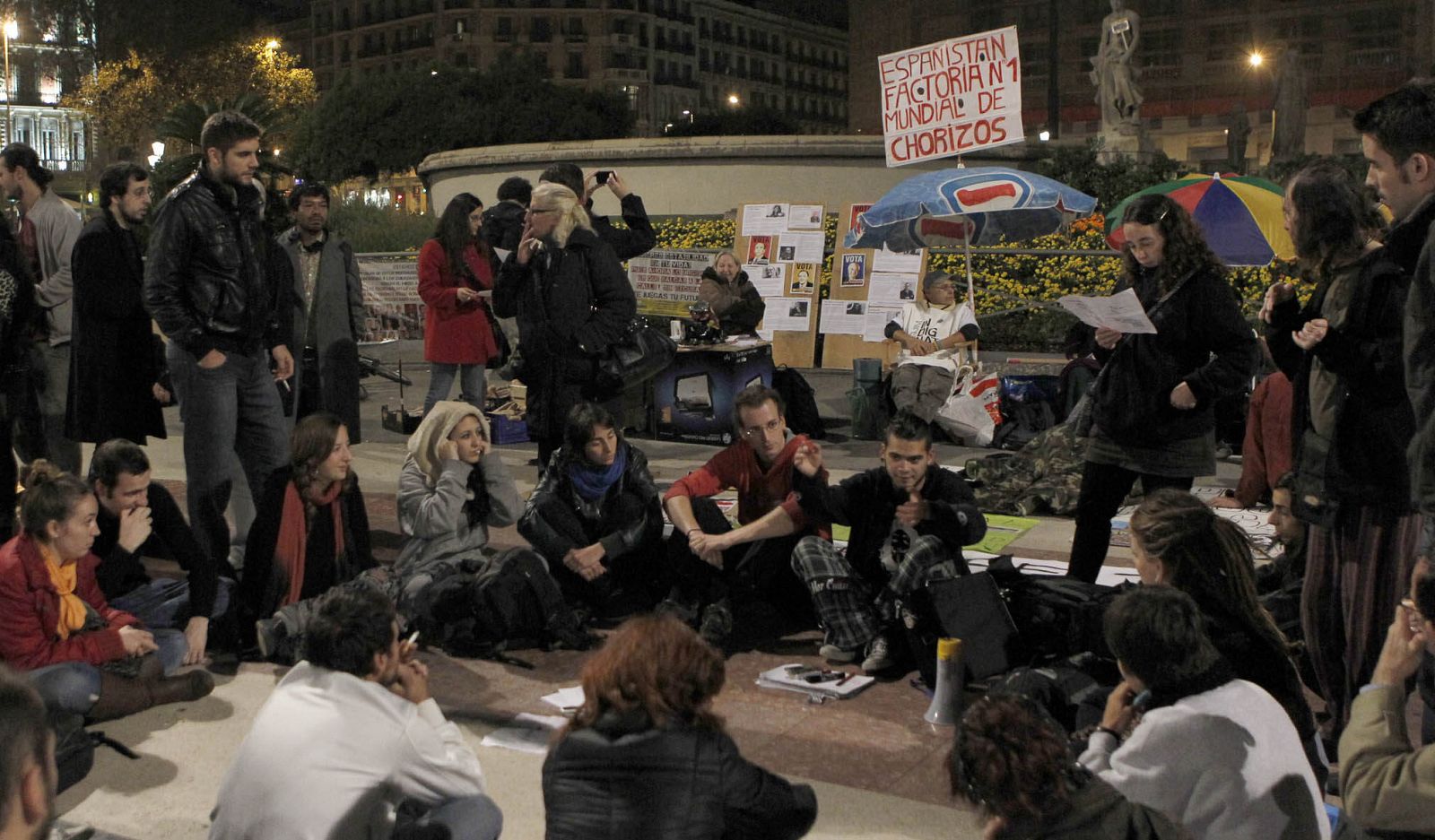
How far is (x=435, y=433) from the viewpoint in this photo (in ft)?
19.5

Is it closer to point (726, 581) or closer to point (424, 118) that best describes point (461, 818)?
point (726, 581)

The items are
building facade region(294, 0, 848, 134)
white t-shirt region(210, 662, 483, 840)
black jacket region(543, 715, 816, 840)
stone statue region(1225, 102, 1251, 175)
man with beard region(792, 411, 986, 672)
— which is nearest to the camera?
black jacket region(543, 715, 816, 840)

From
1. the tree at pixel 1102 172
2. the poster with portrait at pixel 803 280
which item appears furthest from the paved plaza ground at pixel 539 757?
the tree at pixel 1102 172

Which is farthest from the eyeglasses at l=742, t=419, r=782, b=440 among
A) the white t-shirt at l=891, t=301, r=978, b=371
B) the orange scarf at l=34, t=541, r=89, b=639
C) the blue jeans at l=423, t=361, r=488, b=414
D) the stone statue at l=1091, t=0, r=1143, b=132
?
the stone statue at l=1091, t=0, r=1143, b=132

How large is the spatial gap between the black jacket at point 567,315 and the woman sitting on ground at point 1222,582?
3.26 meters

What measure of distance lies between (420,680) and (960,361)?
7717mm

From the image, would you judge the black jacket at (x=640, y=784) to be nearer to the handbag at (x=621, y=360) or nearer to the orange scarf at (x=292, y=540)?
the orange scarf at (x=292, y=540)

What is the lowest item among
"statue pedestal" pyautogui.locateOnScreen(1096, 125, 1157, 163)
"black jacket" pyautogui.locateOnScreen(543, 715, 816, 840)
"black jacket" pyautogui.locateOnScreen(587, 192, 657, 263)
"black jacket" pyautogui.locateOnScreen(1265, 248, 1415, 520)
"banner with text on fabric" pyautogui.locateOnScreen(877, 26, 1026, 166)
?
"black jacket" pyautogui.locateOnScreen(543, 715, 816, 840)

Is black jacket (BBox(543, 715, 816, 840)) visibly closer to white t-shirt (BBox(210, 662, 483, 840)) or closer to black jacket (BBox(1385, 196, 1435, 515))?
white t-shirt (BBox(210, 662, 483, 840))

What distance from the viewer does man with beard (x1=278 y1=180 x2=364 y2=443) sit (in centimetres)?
781

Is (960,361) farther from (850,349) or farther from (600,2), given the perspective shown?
(600,2)

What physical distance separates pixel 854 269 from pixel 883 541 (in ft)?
34.7

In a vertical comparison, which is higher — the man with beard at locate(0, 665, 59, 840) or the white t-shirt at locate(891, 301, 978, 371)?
the white t-shirt at locate(891, 301, 978, 371)

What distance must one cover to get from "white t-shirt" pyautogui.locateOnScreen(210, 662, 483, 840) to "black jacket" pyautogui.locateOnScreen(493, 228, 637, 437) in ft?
11.5
